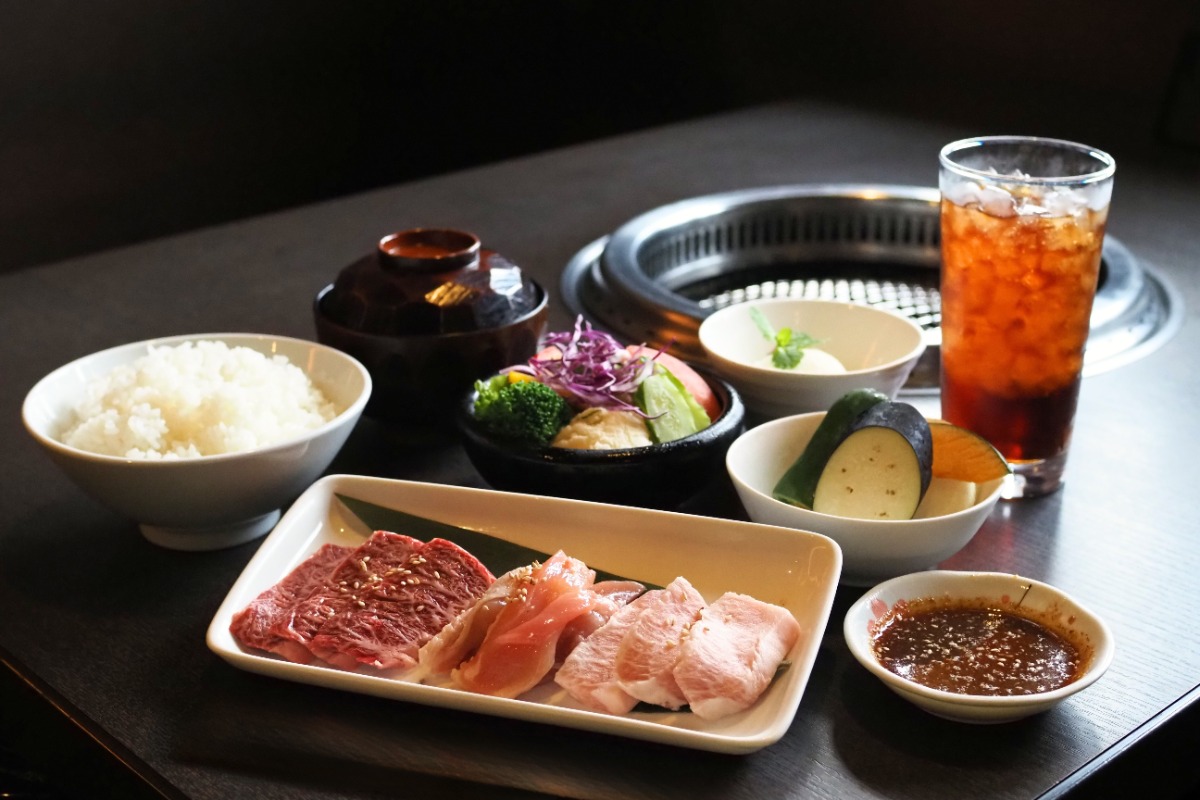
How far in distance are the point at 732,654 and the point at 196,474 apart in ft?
2.22

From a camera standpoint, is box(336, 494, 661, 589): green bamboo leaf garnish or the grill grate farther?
the grill grate

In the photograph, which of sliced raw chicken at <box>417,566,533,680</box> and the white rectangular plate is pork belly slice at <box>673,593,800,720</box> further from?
sliced raw chicken at <box>417,566,533,680</box>

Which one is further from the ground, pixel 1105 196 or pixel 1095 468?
pixel 1105 196

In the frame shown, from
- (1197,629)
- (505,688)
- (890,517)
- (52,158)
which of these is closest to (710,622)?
(505,688)

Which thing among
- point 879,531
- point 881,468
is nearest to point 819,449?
point 881,468

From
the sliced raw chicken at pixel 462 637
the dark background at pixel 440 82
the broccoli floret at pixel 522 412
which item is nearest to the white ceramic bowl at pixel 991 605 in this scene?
the sliced raw chicken at pixel 462 637

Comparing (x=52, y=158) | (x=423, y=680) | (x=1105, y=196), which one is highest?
(x=1105, y=196)

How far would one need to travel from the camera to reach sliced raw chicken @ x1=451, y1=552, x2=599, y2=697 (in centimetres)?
121

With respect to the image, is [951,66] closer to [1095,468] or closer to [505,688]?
[1095,468]

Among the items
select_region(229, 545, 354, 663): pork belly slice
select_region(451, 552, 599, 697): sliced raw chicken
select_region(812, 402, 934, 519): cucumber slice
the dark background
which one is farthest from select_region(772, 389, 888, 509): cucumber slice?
the dark background

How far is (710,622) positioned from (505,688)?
0.22 meters

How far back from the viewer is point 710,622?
1.23 meters

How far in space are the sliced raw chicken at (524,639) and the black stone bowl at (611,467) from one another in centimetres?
26

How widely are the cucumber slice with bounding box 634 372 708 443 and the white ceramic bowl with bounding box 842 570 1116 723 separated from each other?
0.40 metres
